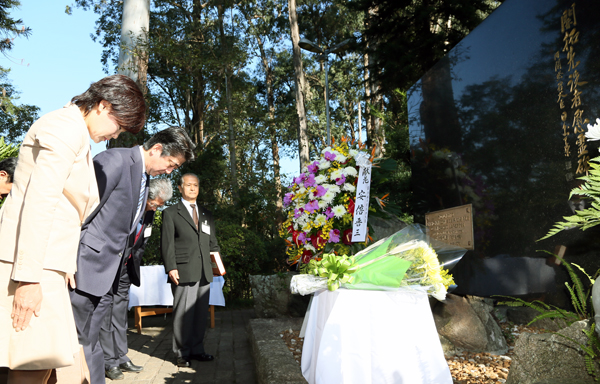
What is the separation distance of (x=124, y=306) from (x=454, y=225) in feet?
11.6

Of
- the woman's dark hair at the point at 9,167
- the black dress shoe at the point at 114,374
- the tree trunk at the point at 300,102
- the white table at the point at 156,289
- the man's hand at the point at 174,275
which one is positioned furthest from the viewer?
the tree trunk at the point at 300,102

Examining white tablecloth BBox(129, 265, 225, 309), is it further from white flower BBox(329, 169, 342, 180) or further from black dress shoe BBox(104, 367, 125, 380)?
white flower BBox(329, 169, 342, 180)

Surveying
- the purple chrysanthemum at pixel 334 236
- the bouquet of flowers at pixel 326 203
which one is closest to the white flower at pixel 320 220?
the bouquet of flowers at pixel 326 203

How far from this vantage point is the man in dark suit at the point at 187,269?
438 cm

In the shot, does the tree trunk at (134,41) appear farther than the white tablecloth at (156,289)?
Yes

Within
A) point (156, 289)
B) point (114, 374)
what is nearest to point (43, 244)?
point (114, 374)

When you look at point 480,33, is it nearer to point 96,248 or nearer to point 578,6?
point 578,6

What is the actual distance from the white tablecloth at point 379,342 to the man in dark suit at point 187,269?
2.46 meters

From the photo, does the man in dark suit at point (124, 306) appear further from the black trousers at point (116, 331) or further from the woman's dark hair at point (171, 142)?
the woman's dark hair at point (171, 142)

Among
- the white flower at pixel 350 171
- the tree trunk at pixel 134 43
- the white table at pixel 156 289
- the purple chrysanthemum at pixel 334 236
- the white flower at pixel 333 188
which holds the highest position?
the tree trunk at pixel 134 43

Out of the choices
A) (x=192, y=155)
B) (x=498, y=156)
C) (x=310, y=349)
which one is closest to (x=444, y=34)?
(x=498, y=156)

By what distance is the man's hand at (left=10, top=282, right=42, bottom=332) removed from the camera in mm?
1587

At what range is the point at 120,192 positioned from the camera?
2443 mm

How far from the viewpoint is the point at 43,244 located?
1.63 meters
